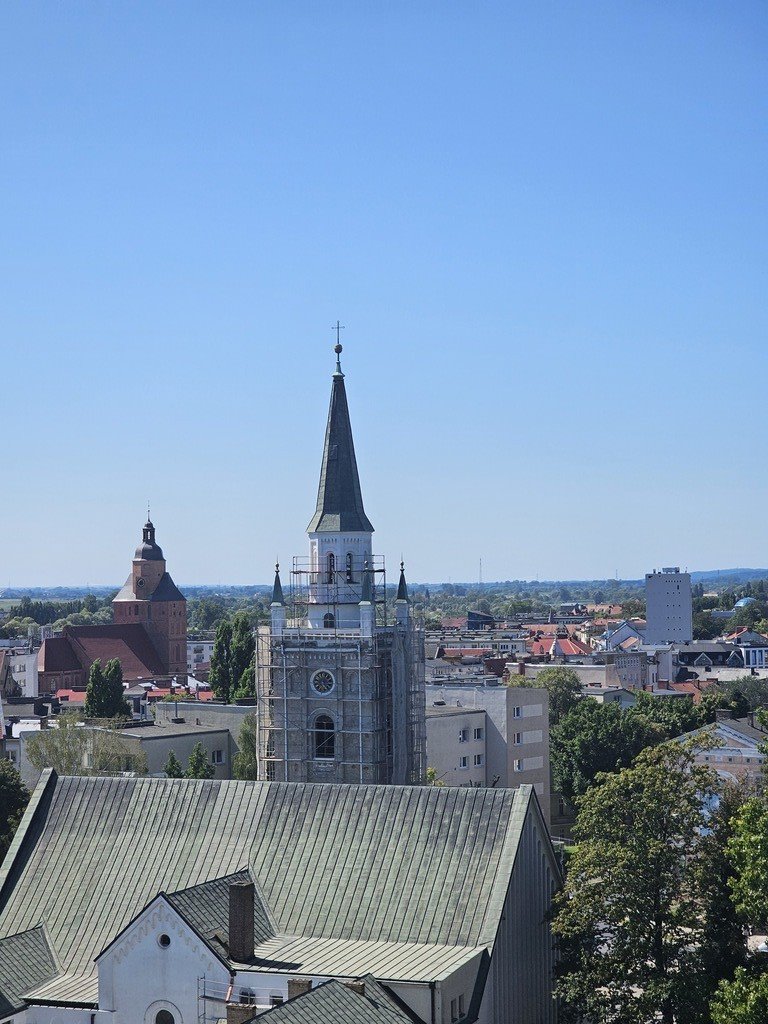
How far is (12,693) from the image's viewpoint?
14975 cm

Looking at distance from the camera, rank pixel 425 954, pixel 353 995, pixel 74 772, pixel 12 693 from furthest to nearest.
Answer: pixel 12 693 → pixel 74 772 → pixel 425 954 → pixel 353 995

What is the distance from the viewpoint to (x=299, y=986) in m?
36.9

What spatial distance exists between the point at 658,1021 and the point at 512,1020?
3756mm

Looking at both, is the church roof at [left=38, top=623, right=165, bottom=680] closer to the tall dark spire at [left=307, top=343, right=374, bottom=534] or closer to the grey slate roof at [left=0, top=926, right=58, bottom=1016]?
the tall dark spire at [left=307, top=343, right=374, bottom=534]

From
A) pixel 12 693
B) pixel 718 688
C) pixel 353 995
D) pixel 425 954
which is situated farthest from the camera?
pixel 718 688

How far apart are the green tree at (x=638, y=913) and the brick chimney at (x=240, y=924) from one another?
26.5 feet

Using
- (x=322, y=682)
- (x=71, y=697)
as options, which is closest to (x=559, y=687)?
(x=71, y=697)

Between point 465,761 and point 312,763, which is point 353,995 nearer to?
point 312,763

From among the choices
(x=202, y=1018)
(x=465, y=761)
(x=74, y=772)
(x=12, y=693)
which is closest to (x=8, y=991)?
(x=202, y=1018)

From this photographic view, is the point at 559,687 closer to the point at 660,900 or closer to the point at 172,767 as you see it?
the point at 172,767

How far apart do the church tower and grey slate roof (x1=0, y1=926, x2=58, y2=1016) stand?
26.9m

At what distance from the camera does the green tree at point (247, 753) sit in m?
91.6

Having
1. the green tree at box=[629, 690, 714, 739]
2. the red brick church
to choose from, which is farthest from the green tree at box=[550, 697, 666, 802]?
the red brick church

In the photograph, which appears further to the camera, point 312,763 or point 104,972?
point 312,763
